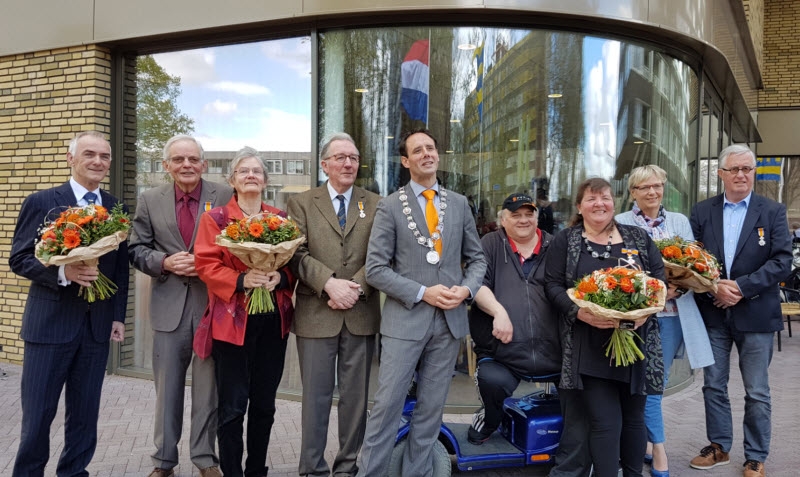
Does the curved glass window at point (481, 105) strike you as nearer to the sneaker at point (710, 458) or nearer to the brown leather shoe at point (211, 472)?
the sneaker at point (710, 458)

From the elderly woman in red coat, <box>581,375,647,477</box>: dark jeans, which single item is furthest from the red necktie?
<box>581,375,647,477</box>: dark jeans

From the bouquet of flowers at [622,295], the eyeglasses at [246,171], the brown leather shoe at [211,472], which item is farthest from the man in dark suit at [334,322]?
the bouquet of flowers at [622,295]

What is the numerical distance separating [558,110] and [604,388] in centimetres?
331

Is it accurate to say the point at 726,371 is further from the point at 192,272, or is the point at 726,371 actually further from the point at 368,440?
the point at 192,272

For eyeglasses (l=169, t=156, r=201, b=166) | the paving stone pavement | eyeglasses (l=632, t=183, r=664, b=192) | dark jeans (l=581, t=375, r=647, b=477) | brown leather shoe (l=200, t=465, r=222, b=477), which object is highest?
eyeglasses (l=169, t=156, r=201, b=166)

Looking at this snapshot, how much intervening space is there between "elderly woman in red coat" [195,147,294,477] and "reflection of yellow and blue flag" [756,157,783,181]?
19.3 m

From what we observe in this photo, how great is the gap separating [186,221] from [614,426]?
301 cm

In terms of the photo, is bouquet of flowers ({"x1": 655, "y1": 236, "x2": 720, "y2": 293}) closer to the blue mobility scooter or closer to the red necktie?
the blue mobility scooter

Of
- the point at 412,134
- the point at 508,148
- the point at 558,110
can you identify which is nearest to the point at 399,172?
the point at 508,148

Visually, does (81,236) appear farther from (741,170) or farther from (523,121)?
(741,170)

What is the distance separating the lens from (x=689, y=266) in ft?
13.5

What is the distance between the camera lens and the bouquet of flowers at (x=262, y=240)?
11.7ft

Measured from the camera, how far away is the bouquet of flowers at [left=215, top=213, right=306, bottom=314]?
140 inches

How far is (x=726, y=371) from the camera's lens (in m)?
4.78
